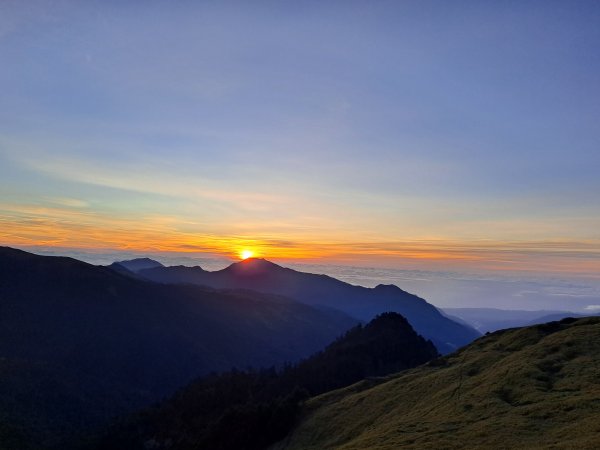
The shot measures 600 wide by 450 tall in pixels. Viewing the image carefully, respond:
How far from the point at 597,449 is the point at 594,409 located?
17783 mm

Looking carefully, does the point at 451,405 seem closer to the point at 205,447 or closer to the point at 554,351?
the point at 554,351

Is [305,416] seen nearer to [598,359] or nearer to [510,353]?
[510,353]

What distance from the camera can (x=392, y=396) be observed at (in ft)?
356

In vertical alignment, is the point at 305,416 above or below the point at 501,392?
below

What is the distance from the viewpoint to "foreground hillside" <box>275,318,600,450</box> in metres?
61.6

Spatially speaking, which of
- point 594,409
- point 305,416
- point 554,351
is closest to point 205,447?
point 305,416

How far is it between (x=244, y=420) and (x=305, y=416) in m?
26.5

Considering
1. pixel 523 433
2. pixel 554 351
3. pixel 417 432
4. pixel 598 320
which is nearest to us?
pixel 523 433

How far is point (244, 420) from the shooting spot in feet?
469

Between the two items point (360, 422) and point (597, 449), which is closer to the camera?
point (597, 449)

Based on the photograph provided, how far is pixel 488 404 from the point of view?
76688mm

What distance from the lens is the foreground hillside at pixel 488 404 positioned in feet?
202

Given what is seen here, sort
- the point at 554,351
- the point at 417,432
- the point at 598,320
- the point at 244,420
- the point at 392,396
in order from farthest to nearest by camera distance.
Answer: the point at 244,420 < the point at 598,320 < the point at 392,396 < the point at 554,351 < the point at 417,432

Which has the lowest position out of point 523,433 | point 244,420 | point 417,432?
point 244,420
